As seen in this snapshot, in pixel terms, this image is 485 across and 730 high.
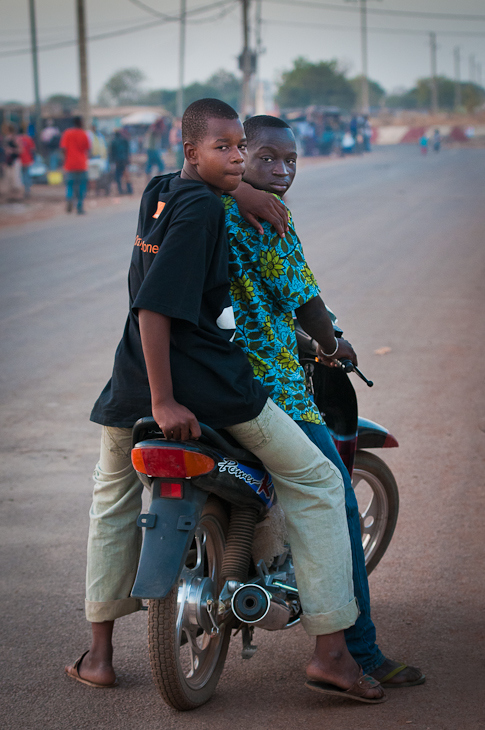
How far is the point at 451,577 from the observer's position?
3355mm

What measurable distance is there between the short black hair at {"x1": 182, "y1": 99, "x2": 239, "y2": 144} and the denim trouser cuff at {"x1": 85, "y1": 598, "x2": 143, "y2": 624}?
152cm

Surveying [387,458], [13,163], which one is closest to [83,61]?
[13,163]

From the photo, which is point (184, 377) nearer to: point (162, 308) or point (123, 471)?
point (162, 308)

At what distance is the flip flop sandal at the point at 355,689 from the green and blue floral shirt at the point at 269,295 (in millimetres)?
865

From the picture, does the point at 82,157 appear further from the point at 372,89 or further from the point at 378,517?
the point at 372,89

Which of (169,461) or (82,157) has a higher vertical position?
(82,157)

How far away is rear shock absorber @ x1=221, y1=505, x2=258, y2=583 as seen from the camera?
8.29 feet

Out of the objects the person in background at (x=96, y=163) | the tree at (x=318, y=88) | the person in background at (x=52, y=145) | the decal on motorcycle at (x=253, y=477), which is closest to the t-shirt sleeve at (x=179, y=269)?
the decal on motorcycle at (x=253, y=477)

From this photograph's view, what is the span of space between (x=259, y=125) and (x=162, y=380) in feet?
3.28

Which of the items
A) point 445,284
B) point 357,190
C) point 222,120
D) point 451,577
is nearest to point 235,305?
point 222,120

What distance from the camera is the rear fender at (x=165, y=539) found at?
223cm

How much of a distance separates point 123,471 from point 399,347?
185 inches

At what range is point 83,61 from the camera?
25.6 m

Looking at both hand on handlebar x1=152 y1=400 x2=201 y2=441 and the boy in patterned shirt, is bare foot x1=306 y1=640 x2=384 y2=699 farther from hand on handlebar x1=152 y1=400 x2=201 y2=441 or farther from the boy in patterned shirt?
hand on handlebar x1=152 y1=400 x2=201 y2=441
